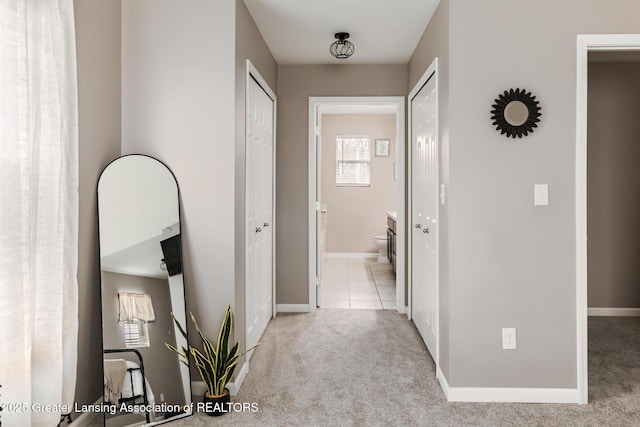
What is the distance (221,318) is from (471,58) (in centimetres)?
213

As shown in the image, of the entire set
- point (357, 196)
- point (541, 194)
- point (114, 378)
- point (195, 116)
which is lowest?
point (114, 378)

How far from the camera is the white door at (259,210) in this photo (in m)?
3.18

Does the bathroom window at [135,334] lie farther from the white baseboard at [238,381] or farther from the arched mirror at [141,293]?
the white baseboard at [238,381]

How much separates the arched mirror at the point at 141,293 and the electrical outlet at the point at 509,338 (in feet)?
6.08

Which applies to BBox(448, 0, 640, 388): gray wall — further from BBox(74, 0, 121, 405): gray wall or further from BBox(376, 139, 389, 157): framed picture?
BBox(376, 139, 389, 157): framed picture

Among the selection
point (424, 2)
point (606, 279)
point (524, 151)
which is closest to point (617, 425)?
point (524, 151)

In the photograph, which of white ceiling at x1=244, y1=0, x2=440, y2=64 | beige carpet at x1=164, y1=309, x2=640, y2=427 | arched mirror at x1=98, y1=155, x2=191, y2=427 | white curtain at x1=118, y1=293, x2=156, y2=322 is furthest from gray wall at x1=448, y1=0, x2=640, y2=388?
white curtain at x1=118, y1=293, x2=156, y2=322

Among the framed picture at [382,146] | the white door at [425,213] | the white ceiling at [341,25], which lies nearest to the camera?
the white ceiling at [341,25]

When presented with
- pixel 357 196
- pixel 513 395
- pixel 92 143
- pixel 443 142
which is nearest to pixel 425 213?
pixel 443 142

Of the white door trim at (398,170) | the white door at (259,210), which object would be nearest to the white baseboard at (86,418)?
the white door at (259,210)

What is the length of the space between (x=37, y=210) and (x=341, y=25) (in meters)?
2.47

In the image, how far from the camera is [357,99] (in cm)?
437

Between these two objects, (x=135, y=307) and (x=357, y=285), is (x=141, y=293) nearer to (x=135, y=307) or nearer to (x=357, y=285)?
(x=135, y=307)

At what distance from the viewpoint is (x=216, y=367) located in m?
2.44
